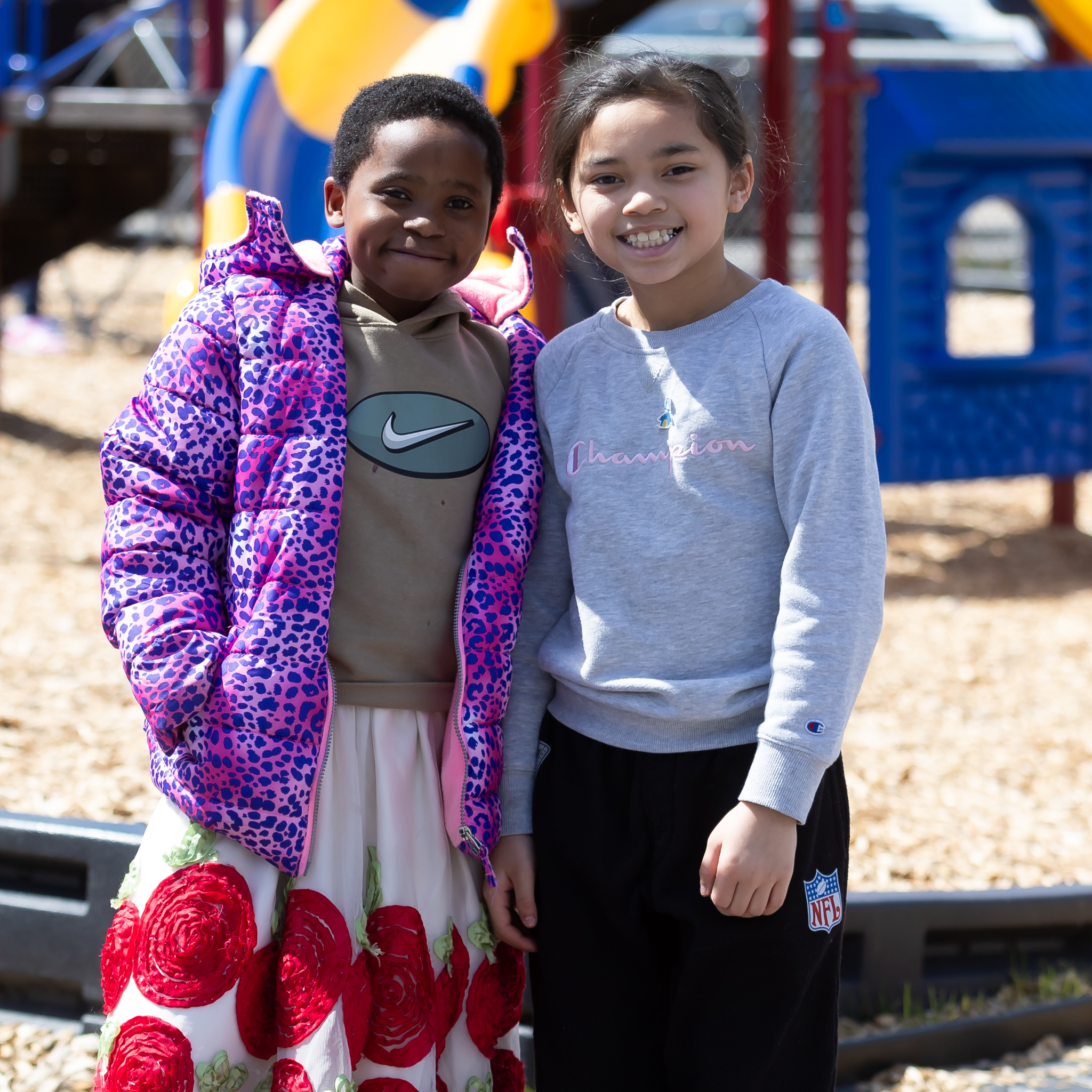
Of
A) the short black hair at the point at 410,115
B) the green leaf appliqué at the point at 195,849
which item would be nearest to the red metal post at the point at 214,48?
the short black hair at the point at 410,115

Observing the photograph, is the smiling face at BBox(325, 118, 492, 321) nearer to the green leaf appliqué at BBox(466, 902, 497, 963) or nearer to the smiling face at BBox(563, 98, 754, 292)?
the smiling face at BBox(563, 98, 754, 292)

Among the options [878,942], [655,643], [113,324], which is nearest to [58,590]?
[878,942]

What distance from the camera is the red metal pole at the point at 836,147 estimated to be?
5520 mm

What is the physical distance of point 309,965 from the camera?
1580 millimetres

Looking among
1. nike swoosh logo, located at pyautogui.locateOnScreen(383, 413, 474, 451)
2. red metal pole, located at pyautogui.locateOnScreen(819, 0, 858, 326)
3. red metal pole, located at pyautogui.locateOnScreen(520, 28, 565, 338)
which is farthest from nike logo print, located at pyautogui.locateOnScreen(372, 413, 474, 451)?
red metal pole, located at pyautogui.locateOnScreen(819, 0, 858, 326)

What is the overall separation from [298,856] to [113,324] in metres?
10.1

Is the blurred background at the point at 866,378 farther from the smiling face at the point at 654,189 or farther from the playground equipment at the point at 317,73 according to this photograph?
the smiling face at the point at 654,189

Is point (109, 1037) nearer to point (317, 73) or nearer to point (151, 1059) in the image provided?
point (151, 1059)

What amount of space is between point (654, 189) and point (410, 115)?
0.34m

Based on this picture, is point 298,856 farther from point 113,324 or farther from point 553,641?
point 113,324

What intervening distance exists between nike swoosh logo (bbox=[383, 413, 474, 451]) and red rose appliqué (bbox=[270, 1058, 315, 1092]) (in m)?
0.75

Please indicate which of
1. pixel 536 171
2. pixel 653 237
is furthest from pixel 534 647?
pixel 536 171

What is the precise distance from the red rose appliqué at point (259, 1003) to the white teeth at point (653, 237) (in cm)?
96

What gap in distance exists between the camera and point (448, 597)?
5.57 feet
